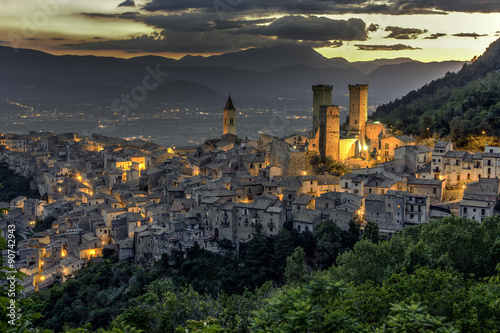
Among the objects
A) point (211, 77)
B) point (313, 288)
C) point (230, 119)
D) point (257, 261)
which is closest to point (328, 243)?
point (257, 261)

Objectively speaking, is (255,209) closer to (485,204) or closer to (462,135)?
(485,204)

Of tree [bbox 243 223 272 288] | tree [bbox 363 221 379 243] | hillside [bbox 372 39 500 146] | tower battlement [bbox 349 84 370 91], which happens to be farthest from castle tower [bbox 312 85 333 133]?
tree [bbox 363 221 379 243]

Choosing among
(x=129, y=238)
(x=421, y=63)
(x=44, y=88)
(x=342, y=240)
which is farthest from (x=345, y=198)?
(x=44, y=88)

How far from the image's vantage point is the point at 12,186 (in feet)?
149

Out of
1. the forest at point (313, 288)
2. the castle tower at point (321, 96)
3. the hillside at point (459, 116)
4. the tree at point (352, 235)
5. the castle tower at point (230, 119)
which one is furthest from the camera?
the castle tower at point (230, 119)

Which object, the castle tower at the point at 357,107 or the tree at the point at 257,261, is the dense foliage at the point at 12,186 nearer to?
the tree at the point at 257,261

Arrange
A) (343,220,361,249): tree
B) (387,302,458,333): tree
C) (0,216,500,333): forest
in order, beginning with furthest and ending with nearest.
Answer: (343,220,361,249): tree
(0,216,500,333): forest
(387,302,458,333): tree

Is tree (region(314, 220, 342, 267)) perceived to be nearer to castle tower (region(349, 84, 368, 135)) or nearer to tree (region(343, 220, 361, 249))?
tree (region(343, 220, 361, 249))

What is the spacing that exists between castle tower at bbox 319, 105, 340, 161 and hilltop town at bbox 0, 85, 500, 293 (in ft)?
0.23

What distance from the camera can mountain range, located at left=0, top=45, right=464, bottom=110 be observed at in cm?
5456

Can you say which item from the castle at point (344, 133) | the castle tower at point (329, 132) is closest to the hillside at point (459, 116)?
the castle at point (344, 133)

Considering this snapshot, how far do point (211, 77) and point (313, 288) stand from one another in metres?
83.5

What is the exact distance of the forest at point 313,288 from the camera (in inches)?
296

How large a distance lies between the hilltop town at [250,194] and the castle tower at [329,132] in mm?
69
